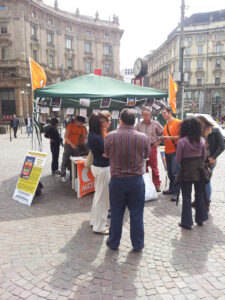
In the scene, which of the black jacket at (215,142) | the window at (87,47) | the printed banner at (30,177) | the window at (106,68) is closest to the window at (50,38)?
the window at (87,47)

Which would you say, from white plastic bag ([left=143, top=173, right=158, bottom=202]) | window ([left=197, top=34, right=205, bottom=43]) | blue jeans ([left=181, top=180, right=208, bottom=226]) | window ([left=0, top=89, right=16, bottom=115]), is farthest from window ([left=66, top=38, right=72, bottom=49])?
blue jeans ([left=181, top=180, right=208, bottom=226])

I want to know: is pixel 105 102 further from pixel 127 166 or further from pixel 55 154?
pixel 127 166

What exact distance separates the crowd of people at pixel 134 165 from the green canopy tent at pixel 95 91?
1153 mm

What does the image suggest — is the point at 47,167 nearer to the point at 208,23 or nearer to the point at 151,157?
the point at 151,157

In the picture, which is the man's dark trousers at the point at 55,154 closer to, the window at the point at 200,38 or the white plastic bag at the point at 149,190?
the white plastic bag at the point at 149,190

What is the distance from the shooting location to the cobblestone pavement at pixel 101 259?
2920 millimetres

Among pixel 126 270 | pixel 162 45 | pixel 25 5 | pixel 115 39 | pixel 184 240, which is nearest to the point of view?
pixel 126 270

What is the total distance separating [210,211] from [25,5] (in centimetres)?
5042

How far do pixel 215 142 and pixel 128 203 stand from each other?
2.13 meters

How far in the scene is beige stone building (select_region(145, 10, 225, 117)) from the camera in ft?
212

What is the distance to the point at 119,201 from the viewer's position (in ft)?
11.5

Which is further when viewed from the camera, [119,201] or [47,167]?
[47,167]

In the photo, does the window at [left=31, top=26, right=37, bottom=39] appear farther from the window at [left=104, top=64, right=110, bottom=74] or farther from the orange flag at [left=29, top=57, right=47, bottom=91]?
the orange flag at [left=29, top=57, right=47, bottom=91]

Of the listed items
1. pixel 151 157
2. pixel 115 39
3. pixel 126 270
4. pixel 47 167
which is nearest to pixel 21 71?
pixel 115 39
